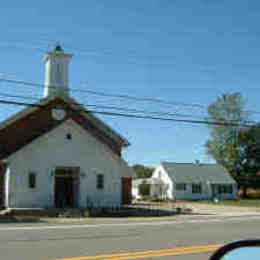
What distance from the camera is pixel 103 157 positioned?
101 feet

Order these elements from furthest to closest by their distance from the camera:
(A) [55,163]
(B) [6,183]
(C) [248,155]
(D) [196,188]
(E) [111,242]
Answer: (C) [248,155]
(D) [196,188]
(A) [55,163]
(B) [6,183]
(E) [111,242]

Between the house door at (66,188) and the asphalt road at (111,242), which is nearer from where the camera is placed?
the asphalt road at (111,242)

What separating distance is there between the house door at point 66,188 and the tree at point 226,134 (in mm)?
38534

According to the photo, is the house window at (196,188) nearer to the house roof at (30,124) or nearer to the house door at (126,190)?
the house door at (126,190)

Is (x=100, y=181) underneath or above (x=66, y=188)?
above

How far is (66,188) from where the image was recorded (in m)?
30.7

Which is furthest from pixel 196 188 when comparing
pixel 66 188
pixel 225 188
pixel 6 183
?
pixel 6 183

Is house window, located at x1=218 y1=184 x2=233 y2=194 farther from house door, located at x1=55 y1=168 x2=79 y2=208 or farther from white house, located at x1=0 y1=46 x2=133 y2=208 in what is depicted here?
house door, located at x1=55 y1=168 x2=79 y2=208

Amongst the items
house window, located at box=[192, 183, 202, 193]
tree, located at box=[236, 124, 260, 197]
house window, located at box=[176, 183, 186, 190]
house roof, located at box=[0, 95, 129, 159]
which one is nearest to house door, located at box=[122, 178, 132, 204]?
house roof, located at box=[0, 95, 129, 159]

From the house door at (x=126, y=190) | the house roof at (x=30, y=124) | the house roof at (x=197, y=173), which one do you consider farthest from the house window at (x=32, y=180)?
the house roof at (x=197, y=173)

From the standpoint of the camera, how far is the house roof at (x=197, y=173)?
202ft

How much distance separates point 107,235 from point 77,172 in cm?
1531

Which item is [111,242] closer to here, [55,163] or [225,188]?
[55,163]

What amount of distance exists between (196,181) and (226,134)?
30.9ft
